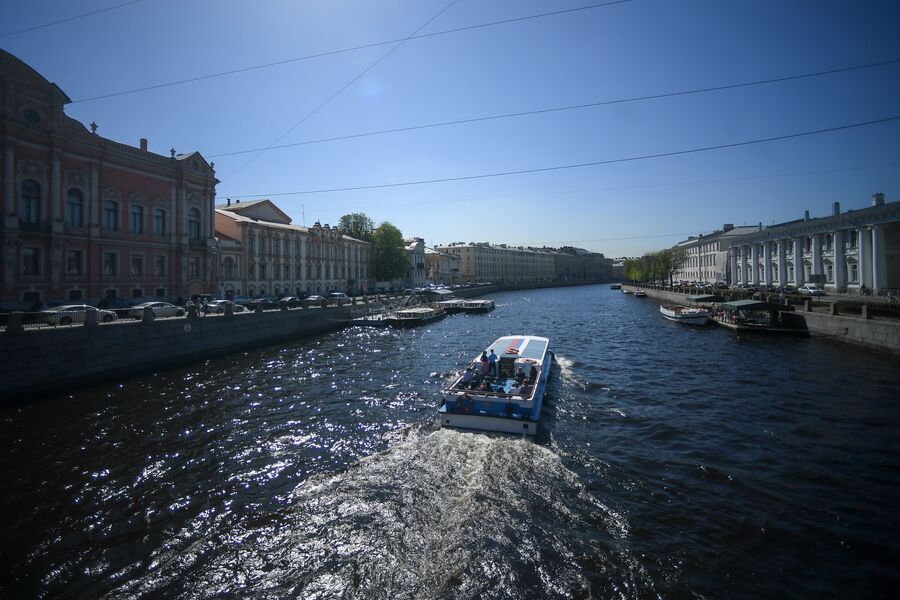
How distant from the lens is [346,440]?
38.7 feet

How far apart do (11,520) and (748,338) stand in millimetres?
35539

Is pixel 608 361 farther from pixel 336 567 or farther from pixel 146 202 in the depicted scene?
pixel 146 202

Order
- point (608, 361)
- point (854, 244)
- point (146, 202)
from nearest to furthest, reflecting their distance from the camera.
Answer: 1. point (608, 361)
2. point (146, 202)
3. point (854, 244)

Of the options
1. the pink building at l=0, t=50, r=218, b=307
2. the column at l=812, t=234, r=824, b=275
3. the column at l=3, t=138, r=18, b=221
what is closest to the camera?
the column at l=3, t=138, r=18, b=221

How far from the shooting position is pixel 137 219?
33531 mm

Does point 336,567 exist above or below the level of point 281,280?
below

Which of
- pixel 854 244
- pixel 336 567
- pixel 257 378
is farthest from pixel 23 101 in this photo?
pixel 854 244

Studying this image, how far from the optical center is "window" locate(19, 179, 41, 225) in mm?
26891

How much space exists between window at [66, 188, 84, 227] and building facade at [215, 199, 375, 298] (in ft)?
45.1

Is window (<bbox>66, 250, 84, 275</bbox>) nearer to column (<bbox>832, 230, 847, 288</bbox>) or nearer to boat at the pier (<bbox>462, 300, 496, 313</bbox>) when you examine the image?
boat at the pier (<bbox>462, 300, 496, 313</bbox>)

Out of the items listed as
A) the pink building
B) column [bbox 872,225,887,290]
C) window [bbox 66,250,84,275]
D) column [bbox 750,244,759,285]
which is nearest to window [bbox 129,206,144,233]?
the pink building

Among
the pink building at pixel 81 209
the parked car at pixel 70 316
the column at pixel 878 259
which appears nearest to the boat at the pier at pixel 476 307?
the pink building at pixel 81 209

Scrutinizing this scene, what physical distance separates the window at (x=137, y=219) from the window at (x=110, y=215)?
1.07 meters

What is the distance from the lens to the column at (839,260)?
4525cm
